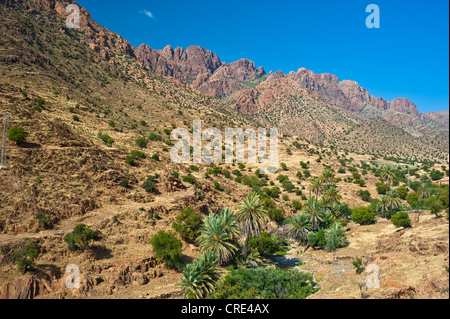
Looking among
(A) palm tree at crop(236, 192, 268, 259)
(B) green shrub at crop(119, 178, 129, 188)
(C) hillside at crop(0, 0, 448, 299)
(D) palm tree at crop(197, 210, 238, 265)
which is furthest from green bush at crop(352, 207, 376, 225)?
(B) green shrub at crop(119, 178, 129, 188)

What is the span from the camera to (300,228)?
3828 cm

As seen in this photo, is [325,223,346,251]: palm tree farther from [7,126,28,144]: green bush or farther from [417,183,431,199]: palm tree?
[7,126,28,144]: green bush

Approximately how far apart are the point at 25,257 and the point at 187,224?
15.8 meters

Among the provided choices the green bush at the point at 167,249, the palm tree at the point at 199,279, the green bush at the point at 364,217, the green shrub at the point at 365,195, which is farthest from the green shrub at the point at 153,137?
the green shrub at the point at 365,195


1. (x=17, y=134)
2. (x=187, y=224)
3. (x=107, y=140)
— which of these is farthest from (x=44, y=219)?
(x=107, y=140)

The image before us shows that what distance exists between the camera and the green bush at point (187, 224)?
3080 centimetres

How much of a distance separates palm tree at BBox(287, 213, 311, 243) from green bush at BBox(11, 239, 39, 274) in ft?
103

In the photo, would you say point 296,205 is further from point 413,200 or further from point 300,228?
point 413,200

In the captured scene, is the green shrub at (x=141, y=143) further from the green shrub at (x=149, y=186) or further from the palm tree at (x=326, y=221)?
the palm tree at (x=326, y=221)

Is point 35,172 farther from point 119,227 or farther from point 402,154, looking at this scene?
point 402,154

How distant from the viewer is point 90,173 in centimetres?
3469

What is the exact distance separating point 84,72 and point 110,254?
223ft

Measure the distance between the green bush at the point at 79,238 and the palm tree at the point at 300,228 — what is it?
1076 inches
